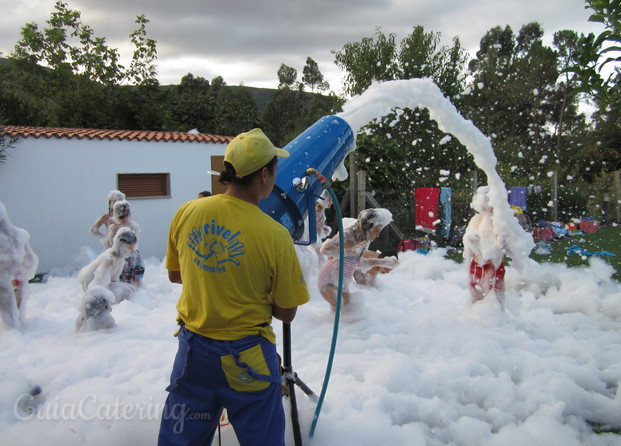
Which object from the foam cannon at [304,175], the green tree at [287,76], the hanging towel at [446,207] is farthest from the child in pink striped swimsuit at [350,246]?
the green tree at [287,76]

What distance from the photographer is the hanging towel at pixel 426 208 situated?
385 inches

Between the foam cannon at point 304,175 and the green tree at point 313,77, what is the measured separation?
3890 cm

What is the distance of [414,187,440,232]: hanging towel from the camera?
32.1 ft

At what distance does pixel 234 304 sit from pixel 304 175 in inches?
48.5

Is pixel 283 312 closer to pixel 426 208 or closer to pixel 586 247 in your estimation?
pixel 426 208

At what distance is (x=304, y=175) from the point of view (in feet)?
8.91

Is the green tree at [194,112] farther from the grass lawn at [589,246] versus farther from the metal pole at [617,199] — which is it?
the metal pole at [617,199]

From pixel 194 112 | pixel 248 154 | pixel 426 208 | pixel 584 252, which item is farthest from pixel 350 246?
pixel 194 112

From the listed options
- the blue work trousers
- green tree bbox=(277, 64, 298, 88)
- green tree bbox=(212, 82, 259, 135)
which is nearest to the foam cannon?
the blue work trousers

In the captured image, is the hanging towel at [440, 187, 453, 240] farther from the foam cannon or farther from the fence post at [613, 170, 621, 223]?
the fence post at [613, 170, 621, 223]

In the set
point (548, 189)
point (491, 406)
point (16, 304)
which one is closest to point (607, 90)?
point (491, 406)

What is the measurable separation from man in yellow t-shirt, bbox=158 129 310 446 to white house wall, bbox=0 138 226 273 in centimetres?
823

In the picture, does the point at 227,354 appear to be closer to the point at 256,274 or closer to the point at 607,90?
the point at 256,274

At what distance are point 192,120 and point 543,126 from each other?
64.4 feet
